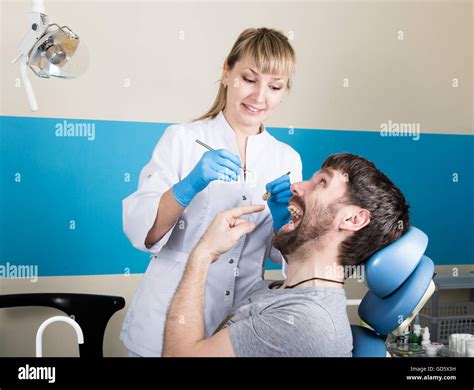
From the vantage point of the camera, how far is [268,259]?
65.2 inches

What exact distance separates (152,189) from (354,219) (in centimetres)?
58

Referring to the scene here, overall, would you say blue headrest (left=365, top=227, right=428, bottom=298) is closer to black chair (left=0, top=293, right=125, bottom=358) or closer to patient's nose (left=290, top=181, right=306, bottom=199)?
patient's nose (left=290, top=181, right=306, bottom=199)

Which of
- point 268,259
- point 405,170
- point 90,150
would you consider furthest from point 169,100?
point 405,170

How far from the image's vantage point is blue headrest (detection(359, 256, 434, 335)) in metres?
1.19

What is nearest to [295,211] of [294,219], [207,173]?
[294,219]

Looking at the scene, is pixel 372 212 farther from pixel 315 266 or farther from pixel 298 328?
pixel 298 328

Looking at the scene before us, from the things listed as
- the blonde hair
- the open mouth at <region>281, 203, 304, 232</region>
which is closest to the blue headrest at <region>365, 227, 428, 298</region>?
the open mouth at <region>281, 203, 304, 232</region>

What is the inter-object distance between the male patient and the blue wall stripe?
0.27 metres

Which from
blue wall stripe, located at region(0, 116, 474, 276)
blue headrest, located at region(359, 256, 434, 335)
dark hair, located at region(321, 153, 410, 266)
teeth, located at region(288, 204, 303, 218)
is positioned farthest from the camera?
blue wall stripe, located at region(0, 116, 474, 276)

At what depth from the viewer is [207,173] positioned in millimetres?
1382

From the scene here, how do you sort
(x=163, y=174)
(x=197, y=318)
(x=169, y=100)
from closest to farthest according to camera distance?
(x=197, y=318)
(x=163, y=174)
(x=169, y=100)
